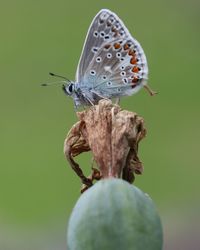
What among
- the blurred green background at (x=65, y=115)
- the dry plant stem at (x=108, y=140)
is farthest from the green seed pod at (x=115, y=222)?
the blurred green background at (x=65, y=115)

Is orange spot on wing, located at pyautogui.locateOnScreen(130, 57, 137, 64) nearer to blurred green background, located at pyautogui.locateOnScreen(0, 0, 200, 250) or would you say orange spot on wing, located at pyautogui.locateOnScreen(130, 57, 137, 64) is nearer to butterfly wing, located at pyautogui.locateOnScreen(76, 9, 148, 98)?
butterfly wing, located at pyautogui.locateOnScreen(76, 9, 148, 98)

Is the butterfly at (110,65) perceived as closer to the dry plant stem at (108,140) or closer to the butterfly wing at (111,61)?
the butterfly wing at (111,61)

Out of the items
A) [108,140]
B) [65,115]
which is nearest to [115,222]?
[108,140]

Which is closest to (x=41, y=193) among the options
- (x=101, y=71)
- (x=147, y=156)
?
(x=147, y=156)

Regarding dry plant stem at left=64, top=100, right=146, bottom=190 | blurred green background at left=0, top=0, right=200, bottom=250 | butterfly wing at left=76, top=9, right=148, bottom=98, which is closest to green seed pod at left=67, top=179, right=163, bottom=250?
dry plant stem at left=64, top=100, right=146, bottom=190

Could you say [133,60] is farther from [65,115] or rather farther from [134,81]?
[65,115]

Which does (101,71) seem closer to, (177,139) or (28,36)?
(177,139)

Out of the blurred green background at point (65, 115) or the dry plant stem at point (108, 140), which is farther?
the blurred green background at point (65, 115)
